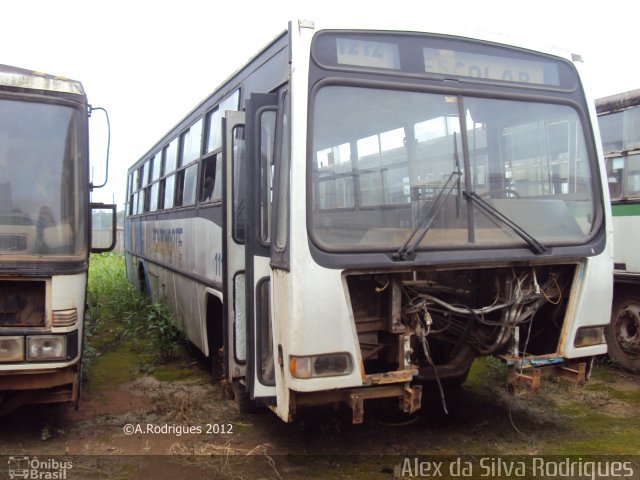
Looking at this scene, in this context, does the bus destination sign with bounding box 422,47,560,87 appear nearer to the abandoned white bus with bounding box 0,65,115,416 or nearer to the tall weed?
the abandoned white bus with bounding box 0,65,115,416

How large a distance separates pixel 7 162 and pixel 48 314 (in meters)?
1.20

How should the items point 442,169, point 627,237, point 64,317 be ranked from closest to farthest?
point 442,169, point 64,317, point 627,237

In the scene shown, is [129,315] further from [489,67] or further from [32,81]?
[489,67]

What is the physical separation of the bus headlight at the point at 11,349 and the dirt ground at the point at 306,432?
33.0 inches

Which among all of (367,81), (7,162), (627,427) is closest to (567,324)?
(627,427)

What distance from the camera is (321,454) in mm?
4719

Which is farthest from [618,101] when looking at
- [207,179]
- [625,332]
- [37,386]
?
[37,386]

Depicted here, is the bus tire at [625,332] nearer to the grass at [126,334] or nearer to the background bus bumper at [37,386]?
the grass at [126,334]

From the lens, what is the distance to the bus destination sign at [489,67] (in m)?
4.30

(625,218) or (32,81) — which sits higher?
(32,81)

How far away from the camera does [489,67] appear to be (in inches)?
176

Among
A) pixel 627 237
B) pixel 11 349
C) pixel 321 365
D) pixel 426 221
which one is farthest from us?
pixel 627 237

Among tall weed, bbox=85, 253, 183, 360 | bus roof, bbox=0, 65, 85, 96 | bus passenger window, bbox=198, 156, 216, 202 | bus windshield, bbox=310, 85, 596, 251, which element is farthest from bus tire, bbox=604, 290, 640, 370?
bus roof, bbox=0, 65, 85, 96

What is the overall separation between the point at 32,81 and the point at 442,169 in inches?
124
